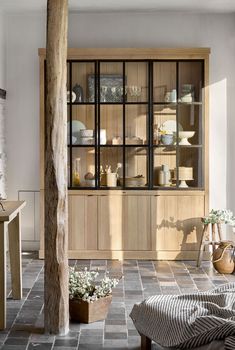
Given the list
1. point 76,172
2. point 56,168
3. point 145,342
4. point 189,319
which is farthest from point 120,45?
point 189,319

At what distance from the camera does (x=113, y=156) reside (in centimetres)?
762

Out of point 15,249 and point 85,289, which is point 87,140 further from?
point 85,289

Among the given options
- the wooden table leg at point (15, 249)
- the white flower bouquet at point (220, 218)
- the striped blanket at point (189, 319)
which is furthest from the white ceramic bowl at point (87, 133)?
the striped blanket at point (189, 319)

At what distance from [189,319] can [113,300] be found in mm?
1929

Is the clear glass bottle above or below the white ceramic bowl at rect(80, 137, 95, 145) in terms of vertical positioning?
below

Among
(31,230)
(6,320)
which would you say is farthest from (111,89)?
(6,320)

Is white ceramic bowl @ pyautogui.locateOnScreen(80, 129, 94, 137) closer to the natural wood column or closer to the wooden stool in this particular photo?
the wooden stool

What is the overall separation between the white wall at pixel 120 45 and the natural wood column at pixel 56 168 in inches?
126

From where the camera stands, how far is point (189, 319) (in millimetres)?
3799

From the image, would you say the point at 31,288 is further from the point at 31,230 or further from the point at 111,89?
the point at 111,89

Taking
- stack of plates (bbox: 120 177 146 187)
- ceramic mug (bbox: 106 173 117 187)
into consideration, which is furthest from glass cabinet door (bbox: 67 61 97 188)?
stack of plates (bbox: 120 177 146 187)

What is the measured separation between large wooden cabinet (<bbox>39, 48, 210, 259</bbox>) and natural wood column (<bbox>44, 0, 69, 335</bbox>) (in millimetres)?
2796

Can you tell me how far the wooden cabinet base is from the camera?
7.50 m

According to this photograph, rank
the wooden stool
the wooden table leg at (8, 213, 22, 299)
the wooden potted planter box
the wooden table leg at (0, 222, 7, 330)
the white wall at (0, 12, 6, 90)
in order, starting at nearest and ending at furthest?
the wooden table leg at (0, 222, 7, 330) < the wooden potted planter box < the wooden table leg at (8, 213, 22, 299) < the wooden stool < the white wall at (0, 12, 6, 90)
